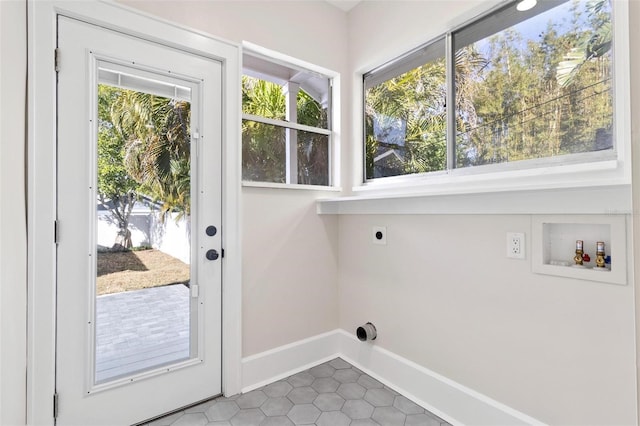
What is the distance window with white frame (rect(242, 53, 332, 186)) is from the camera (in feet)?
6.70

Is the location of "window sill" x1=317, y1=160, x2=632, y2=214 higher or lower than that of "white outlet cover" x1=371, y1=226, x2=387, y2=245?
higher

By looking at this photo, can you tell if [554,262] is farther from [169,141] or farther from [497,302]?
[169,141]

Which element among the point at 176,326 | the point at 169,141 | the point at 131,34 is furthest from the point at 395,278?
the point at 131,34

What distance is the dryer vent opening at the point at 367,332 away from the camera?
208cm

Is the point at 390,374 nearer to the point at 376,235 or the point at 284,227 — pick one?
the point at 376,235

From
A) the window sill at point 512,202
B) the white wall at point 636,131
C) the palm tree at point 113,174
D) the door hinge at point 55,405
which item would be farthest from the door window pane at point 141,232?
the white wall at point 636,131

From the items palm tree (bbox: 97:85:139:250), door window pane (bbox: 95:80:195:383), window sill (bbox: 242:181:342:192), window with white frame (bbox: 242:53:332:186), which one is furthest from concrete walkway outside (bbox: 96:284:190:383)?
window with white frame (bbox: 242:53:332:186)

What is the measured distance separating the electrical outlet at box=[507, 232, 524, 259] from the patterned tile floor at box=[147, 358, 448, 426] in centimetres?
93

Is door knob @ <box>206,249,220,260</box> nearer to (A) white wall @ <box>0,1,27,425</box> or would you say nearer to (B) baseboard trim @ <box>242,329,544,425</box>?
(B) baseboard trim @ <box>242,329,544,425</box>

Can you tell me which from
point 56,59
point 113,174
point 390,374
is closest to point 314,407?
point 390,374

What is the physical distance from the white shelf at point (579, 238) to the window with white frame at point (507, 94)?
271 mm

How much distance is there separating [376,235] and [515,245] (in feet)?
2.76

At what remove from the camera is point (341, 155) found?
2.37 m

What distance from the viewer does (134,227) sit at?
64.6 inches
